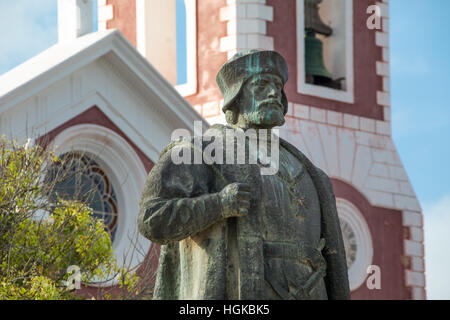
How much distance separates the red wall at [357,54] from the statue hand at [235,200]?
17.2 metres

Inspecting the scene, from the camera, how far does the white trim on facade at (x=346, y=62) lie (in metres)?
25.4

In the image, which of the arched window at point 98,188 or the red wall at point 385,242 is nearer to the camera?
the arched window at point 98,188

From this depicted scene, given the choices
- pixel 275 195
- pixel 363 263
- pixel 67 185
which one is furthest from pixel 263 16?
pixel 275 195

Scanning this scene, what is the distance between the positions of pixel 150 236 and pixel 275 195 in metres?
0.67

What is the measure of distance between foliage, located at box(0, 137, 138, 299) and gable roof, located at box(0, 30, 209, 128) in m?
2.80

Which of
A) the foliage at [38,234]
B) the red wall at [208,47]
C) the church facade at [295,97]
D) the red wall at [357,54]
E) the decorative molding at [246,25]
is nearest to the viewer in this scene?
the foliage at [38,234]

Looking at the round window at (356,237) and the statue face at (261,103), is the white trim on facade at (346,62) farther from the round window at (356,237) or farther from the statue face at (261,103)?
the statue face at (261,103)

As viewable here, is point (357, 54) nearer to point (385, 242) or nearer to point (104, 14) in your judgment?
point (385, 242)

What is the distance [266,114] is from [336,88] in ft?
59.4

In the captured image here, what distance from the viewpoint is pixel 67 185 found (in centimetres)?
1983

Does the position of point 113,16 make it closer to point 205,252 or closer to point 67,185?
point 67,185

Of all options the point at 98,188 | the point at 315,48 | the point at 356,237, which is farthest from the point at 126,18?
the point at 98,188

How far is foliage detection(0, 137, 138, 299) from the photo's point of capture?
16.0 meters

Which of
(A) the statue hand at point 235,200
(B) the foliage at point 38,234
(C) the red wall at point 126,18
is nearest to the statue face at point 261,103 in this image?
(A) the statue hand at point 235,200
